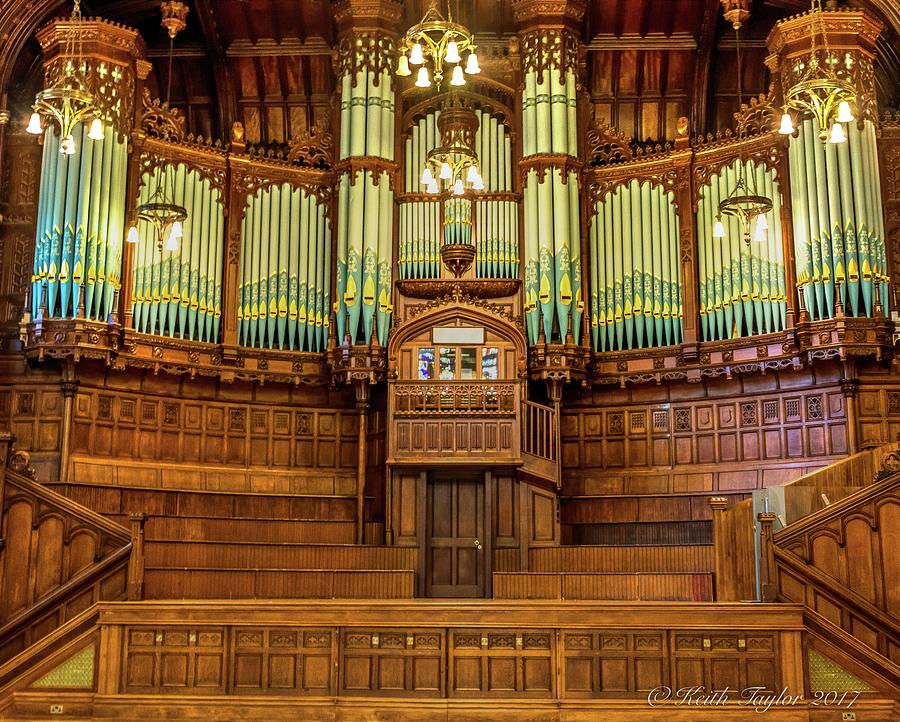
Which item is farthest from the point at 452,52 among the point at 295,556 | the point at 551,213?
the point at 295,556

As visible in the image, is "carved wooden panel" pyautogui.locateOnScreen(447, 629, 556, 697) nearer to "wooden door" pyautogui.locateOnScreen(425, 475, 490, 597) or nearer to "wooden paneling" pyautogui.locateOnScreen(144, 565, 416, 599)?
"wooden paneling" pyautogui.locateOnScreen(144, 565, 416, 599)

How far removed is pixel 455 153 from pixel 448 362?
135 inches

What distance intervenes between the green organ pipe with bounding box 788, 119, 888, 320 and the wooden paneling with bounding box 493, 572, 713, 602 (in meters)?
5.05

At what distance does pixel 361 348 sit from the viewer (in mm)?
17562

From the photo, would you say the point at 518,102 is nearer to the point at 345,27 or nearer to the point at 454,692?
the point at 345,27

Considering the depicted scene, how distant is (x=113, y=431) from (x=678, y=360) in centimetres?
865

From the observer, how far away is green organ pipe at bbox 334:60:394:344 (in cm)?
1778

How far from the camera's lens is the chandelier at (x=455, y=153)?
49.9ft

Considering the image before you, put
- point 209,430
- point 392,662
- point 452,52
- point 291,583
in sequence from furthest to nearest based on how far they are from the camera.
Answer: point 209,430 < point 291,583 < point 392,662 < point 452,52

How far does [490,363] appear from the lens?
17.6 meters

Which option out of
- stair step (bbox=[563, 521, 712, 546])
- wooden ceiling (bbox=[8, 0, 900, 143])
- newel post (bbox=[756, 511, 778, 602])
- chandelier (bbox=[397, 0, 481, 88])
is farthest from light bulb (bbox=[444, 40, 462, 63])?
stair step (bbox=[563, 521, 712, 546])

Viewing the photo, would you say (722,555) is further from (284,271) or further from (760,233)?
(284,271)

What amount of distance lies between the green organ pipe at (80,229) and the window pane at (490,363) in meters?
5.62

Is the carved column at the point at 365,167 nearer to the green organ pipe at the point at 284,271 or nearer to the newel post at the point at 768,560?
the green organ pipe at the point at 284,271
